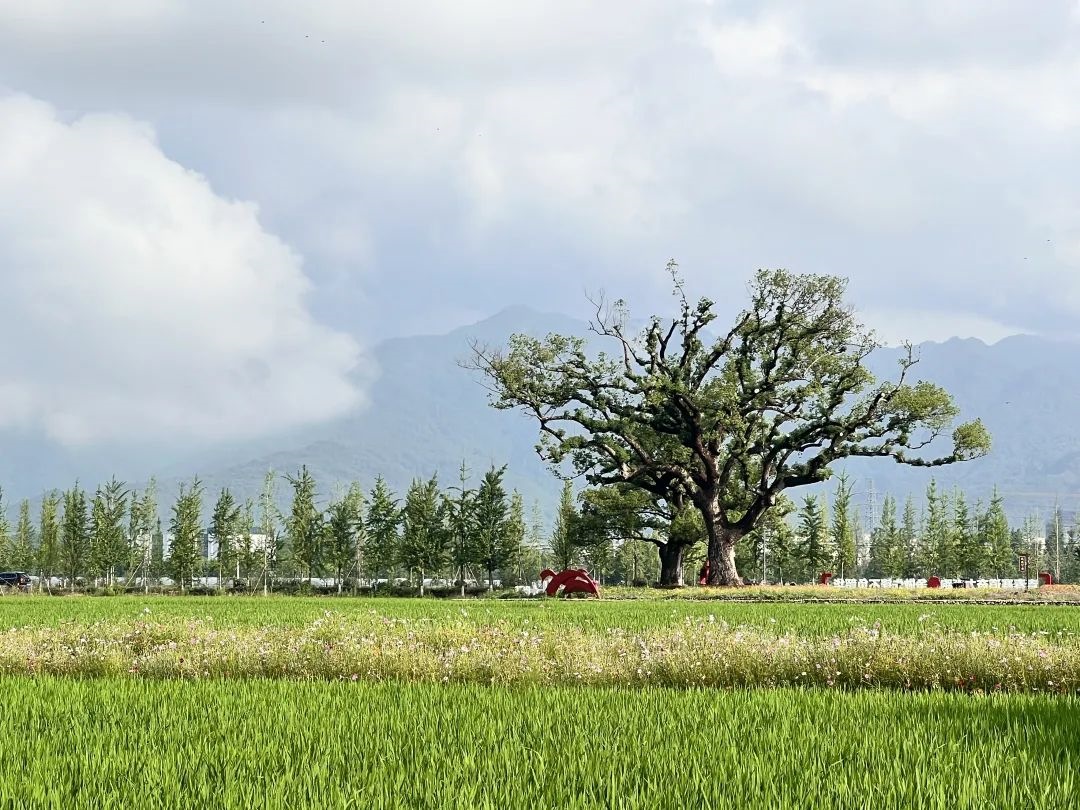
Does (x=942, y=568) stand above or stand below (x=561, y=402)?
below

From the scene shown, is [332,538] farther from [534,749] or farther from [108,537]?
[534,749]

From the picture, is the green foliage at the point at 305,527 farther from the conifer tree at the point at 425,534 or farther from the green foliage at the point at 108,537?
the green foliage at the point at 108,537

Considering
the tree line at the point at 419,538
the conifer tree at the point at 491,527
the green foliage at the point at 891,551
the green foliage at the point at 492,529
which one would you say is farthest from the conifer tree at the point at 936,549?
the conifer tree at the point at 491,527

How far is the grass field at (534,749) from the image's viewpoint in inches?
207

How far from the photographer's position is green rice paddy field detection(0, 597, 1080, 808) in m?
5.41

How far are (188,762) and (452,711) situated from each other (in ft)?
8.84

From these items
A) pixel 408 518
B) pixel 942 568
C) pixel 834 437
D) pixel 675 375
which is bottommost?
pixel 942 568

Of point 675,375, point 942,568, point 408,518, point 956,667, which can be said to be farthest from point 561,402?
point 942,568

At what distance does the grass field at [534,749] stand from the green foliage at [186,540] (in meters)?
57.4

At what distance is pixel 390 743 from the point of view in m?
6.68

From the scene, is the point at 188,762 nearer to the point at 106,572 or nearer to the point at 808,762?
the point at 808,762

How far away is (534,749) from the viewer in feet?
21.6

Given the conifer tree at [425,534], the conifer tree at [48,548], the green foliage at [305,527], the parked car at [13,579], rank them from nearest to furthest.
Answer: the conifer tree at [425,534], the green foliage at [305,527], the parked car at [13,579], the conifer tree at [48,548]

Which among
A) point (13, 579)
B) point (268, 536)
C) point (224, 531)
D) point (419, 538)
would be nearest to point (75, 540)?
point (224, 531)
